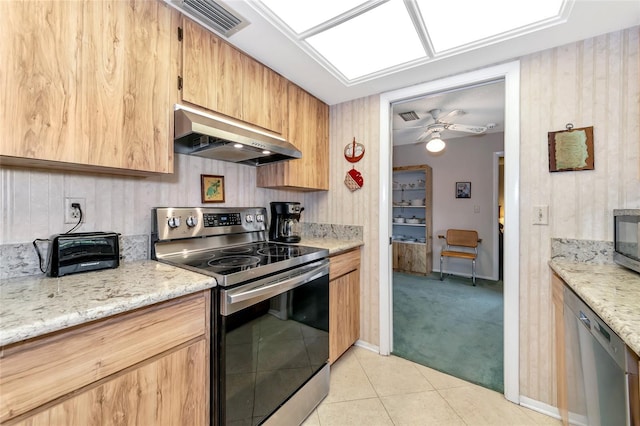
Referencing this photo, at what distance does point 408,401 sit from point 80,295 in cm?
178

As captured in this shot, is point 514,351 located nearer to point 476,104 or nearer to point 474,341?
point 474,341

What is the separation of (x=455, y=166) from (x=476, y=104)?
1673 millimetres

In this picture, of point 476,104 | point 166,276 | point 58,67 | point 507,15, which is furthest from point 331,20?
point 476,104

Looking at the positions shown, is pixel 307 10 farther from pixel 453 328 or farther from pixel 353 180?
pixel 453 328

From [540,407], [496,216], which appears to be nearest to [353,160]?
[540,407]

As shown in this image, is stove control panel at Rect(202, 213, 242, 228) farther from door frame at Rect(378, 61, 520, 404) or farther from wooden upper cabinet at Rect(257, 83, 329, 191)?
door frame at Rect(378, 61, 520, 404)

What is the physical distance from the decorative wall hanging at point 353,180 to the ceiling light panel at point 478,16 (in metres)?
1.06

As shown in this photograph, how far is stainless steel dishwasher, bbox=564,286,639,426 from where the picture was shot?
2.32 ft

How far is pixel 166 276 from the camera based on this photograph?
42.6 inches

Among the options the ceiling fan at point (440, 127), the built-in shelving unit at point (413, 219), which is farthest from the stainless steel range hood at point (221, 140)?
the built-in shelving unit at point (413, 219)

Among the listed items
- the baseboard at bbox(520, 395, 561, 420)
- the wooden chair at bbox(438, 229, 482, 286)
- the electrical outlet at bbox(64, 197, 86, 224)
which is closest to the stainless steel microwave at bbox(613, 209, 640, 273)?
the baseboard at bbox(520, 395, 561, 420)

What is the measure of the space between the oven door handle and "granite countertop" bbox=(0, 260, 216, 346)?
12 cm

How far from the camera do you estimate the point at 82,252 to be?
1.11 m

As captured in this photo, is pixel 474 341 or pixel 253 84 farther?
pixel 474 341
